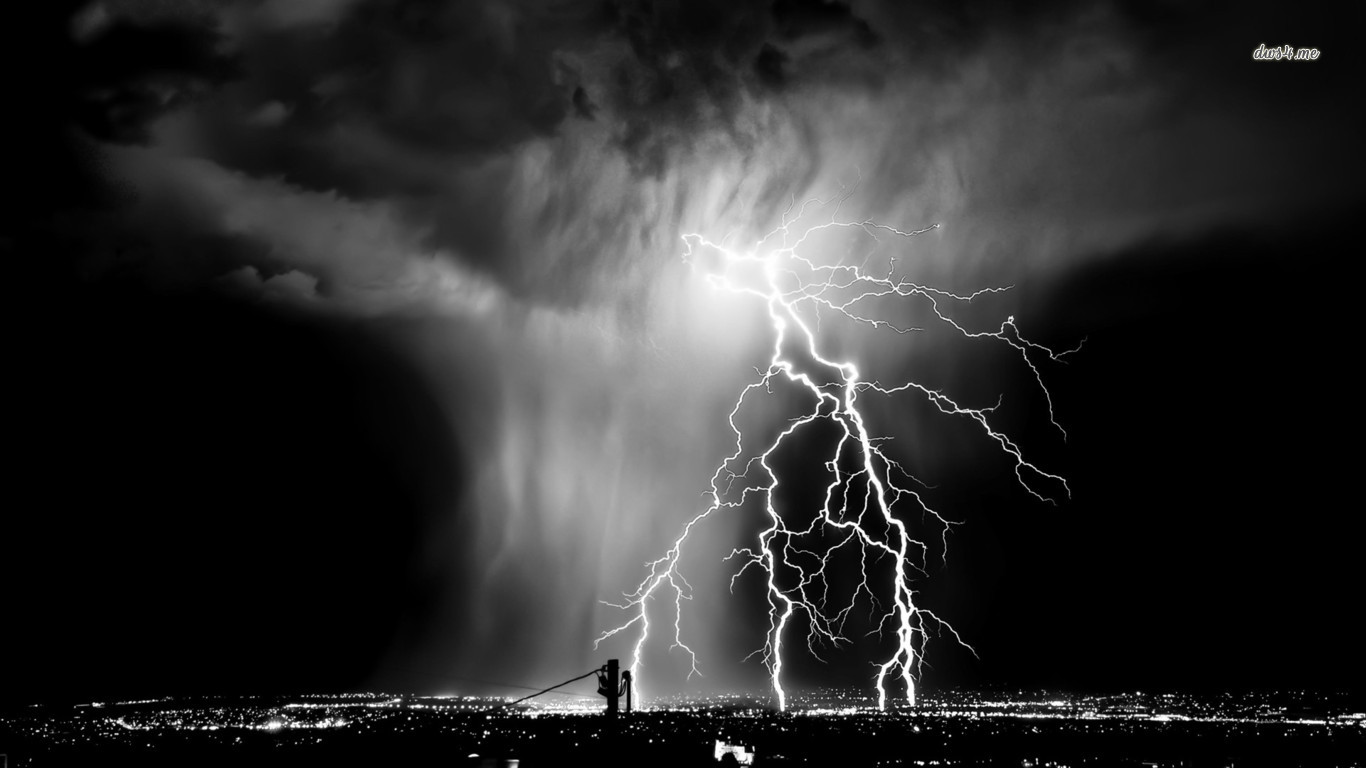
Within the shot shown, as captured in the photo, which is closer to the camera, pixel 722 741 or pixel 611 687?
pixel 611 687

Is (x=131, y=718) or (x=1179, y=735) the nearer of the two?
(x=1179, y=735)

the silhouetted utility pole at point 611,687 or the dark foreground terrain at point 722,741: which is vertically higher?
the silhouetted utility pole at point 611,687

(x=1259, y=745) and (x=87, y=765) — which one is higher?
(x=87, y=765)

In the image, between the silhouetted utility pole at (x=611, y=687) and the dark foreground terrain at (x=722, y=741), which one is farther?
the dark foreground terrain at (x=722, y=741)

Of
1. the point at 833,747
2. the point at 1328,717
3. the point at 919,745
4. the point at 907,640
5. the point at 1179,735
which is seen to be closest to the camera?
the point at 907,640

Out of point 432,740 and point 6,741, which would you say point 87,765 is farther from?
point 6,741

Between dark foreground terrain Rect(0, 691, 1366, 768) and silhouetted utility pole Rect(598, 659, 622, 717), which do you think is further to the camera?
dark foreground terrain Rect(0, 691, 1366, 768)

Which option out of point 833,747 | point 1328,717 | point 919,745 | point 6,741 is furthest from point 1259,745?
point 6,741

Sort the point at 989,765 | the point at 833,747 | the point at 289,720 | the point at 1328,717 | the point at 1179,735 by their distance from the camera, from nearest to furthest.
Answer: the point at 989,765 → the point at 833,747 → the point at 1179,735 → the point at 289,720 → the point at 1328,717

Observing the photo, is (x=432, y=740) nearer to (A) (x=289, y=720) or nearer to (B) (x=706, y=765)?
(B) (x=706, y=765)

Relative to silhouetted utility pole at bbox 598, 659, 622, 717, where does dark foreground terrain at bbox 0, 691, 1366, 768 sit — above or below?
below
